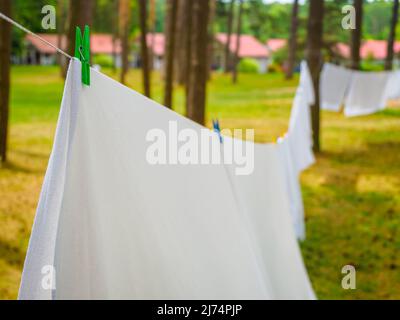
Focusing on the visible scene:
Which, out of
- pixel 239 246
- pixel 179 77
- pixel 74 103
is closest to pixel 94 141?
pixel 74 103

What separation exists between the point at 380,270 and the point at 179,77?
26.0 meters

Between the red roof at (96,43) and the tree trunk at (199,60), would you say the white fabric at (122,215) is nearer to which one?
the tree trunk at (199,60)

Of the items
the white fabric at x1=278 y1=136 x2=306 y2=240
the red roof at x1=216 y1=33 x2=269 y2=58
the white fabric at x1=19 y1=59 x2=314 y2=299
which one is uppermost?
the white fabric at x1=19 y1=59 x2=314 y2=299

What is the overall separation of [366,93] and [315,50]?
275 inches

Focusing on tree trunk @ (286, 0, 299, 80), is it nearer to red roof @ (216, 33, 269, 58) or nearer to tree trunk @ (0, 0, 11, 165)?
red roof @ (216, 33, 269, 58)

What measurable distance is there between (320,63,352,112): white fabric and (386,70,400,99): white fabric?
293 cm

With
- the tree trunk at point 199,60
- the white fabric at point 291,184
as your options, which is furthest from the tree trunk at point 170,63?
the white fabric at point 291,184

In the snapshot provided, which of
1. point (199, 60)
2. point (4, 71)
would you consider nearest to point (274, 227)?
point (199, 60)

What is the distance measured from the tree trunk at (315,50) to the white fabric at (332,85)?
4.41m

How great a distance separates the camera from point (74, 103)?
2.09 meters

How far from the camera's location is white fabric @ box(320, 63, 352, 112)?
1672 cm

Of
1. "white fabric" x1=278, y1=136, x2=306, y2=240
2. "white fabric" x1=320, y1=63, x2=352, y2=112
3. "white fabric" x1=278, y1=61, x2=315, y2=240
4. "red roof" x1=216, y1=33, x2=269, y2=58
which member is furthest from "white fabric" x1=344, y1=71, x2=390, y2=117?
"red roof" x1=216, y1=33, x2=269, y2=58
